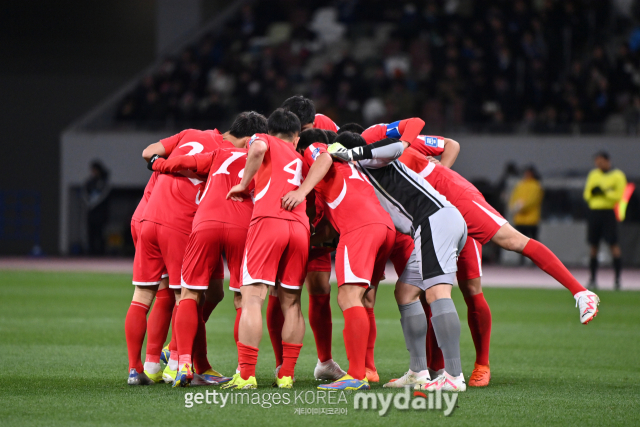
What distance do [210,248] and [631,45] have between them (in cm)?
1866

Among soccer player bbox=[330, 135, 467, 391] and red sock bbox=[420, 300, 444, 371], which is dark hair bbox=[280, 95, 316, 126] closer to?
soccer player bbox=[330, 135, 467, 391]

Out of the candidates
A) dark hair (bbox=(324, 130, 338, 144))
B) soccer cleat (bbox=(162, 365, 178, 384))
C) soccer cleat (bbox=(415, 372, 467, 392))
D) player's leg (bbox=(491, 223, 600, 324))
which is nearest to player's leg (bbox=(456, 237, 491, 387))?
player's leg (bbox=(491, 223, 600, 324))

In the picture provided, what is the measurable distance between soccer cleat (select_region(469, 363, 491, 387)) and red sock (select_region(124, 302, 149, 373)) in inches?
98.0

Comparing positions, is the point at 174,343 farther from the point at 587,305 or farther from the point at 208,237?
the point at 587,305

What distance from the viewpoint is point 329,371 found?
6.52 meters

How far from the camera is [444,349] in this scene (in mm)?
Answer: 5746

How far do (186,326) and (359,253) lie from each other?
4.41ft

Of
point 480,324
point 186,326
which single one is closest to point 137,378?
point 186,326

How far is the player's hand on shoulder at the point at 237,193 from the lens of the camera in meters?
5.94

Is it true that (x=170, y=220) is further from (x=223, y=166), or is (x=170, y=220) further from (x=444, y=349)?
(x=444, y=349)

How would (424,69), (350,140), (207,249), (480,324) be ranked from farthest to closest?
(424,69), (480,324), (350,140), (207,249)

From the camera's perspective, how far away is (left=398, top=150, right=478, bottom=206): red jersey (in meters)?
6.55

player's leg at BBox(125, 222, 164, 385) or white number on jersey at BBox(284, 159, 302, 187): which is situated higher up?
white number on jersey at BBox(284, 159, 302, 187)

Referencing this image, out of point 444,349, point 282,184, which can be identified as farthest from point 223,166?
point 444,349
